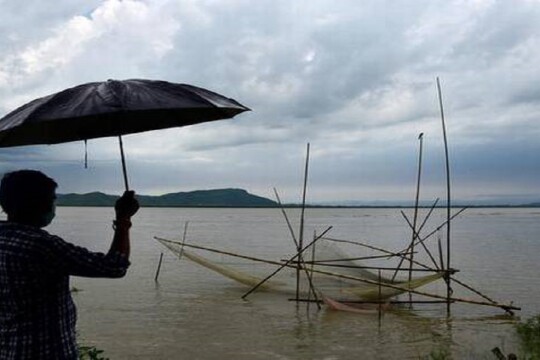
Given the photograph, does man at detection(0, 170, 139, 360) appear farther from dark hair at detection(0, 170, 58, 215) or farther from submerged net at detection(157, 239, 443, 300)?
submerged net at detection(157, 239, 443, 300)

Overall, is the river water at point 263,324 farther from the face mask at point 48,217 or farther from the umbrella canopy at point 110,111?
the face mask at point 48,217

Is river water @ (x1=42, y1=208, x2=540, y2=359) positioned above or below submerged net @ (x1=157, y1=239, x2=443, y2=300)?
below

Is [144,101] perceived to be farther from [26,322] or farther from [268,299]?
[268,299]

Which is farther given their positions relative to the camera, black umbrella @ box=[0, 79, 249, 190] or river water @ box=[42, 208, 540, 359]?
river water @ box=[42, 208, 540, 359]

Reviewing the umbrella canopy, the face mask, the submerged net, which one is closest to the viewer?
the face mask

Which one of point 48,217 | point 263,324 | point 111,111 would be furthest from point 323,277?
point 48,217

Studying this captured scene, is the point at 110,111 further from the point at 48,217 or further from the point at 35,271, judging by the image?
the point at 35,271

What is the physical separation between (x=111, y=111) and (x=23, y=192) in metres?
0.55

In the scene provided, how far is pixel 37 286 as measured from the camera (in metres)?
2.21

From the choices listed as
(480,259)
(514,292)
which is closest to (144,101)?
(514,292)

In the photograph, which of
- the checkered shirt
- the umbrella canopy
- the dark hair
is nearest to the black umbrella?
the umbrella canopy

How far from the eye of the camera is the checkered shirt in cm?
218

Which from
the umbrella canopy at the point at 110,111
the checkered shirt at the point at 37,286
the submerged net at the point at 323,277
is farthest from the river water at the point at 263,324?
the checkered shirt at the point at 37,286

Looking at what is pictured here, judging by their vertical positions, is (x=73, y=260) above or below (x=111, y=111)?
below
